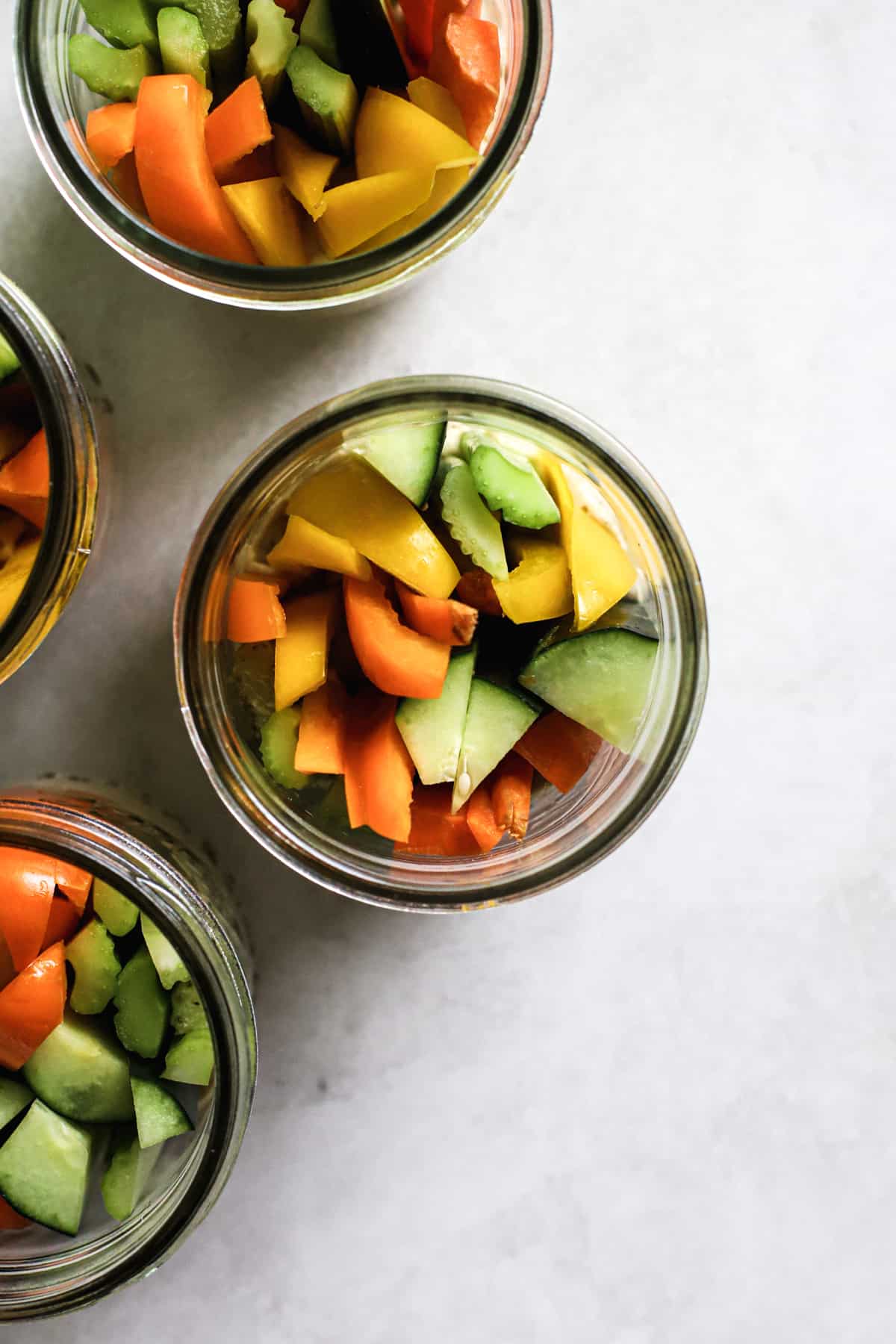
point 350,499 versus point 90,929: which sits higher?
point 350,499

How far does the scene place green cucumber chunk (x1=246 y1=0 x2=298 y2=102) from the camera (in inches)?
28.1

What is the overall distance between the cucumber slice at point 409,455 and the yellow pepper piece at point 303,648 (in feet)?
0.30

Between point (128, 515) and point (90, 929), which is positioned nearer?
point (90, 929)

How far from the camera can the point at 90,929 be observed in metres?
0.80

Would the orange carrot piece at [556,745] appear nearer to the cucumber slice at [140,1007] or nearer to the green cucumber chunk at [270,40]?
the cucumber slice at [140,1007]

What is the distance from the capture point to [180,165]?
2.34ft

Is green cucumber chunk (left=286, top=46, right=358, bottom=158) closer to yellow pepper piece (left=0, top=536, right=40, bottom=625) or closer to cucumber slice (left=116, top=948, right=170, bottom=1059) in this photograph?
yellow pepper piece (left=0, top=536, right=40, bottom=625)

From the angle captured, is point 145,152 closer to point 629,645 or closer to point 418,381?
point 418,381

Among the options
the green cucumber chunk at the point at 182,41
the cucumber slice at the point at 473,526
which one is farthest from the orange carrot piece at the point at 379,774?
the green cucumber chunk at the point at 182,41

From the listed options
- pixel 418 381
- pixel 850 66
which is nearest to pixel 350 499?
pixel 418 381

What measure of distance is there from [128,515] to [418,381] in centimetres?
33

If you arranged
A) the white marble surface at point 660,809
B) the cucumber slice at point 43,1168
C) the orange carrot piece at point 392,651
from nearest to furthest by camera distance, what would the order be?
the orange carrot piece at point 392,651 → the cucumber slice at point 43,1168 → the white marble surface at point 660,809

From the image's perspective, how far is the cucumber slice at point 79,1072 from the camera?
80 cm

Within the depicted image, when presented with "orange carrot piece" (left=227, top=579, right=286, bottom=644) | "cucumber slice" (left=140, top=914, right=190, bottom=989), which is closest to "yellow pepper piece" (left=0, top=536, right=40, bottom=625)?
"orange carrot piece" (left=227, top=579, right=286, bottom=644)
